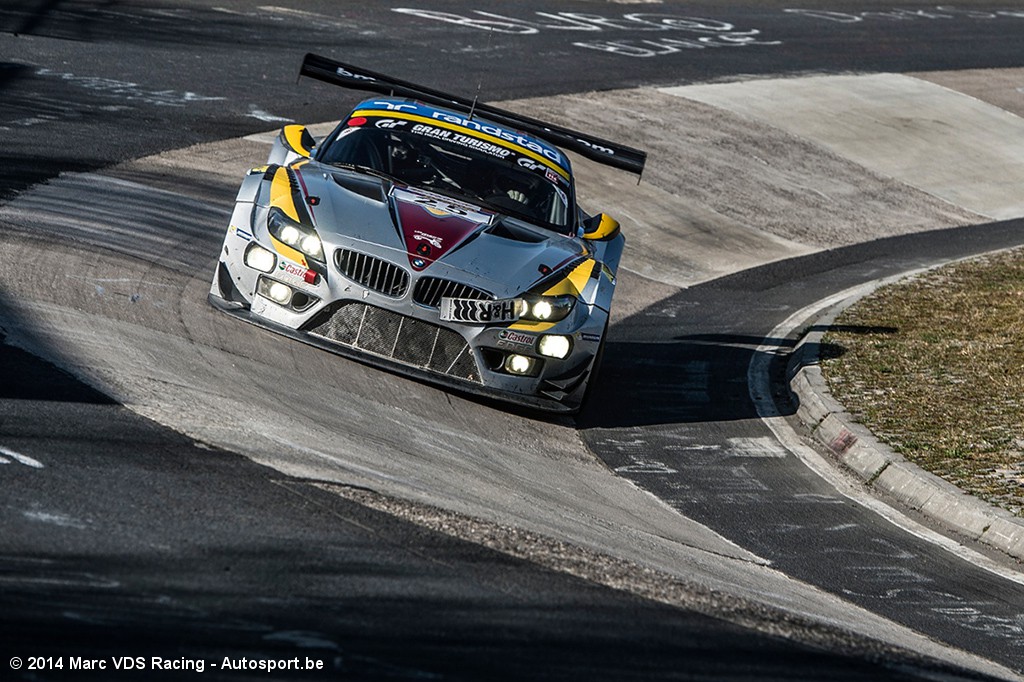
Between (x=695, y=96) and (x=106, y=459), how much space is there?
57.8 ft

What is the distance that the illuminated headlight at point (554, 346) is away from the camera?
26.1 ft

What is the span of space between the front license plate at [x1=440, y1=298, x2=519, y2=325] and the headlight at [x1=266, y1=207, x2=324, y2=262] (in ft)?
2.61

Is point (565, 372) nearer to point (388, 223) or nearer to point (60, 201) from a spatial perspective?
point (388, 223)

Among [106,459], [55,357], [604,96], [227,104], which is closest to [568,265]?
[55,357]

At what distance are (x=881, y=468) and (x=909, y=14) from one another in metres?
29.0

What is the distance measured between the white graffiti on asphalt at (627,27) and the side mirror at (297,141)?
1460cm

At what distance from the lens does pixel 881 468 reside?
856cm

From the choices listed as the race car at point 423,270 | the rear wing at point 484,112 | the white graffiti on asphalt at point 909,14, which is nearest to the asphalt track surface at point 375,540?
the race car at point 423,270

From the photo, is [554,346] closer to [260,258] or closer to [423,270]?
[423,270]

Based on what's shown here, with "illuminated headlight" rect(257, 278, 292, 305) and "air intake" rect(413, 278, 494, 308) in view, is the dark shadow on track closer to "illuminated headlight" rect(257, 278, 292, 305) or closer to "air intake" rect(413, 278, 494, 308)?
"air intake" rect(413, 278, 494, 308)

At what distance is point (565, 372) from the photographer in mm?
8109

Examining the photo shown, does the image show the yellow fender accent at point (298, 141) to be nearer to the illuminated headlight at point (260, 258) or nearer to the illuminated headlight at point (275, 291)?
the illuminated headlight at point (260, 258)

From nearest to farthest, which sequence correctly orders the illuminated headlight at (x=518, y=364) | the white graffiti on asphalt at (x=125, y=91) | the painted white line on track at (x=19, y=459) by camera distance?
1. the painted white line on track at (x=19, y=459)
2. the illuminated headlight at (x=518, y=364)
3. the white graffiti on asphalt at (x=125, y=91)

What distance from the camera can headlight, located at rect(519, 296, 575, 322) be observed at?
793cm
